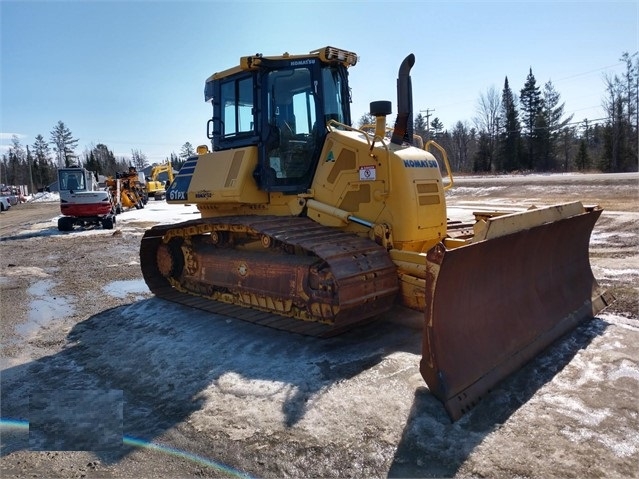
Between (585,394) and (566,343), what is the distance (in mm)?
1112

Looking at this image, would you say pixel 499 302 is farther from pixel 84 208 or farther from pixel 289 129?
pixel 84 208

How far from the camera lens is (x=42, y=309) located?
6.89m

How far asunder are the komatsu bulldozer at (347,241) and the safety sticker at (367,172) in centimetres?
2

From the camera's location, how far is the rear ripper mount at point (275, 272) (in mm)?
4652

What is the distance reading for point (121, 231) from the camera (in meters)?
17.0

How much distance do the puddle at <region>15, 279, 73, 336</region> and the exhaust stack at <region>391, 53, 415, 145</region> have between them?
489cm

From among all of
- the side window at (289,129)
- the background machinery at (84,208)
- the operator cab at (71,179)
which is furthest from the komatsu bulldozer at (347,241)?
the operator cab at (71,179)

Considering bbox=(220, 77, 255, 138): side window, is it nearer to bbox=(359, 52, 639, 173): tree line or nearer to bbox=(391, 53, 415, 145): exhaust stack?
bbox=(391, 53, 415, 145): exhaust stack

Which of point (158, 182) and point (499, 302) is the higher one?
point (158, 182)

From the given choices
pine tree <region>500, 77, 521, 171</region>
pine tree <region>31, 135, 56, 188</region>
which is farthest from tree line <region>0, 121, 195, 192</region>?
pine tree <region>500, 77, 521, 171</region>

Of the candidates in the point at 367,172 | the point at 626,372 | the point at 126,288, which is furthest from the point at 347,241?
the point at 126,288

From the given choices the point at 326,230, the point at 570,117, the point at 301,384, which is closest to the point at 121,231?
the point at 326,230

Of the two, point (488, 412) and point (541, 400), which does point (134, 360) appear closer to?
point (488, 412)

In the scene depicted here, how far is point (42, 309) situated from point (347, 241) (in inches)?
184
